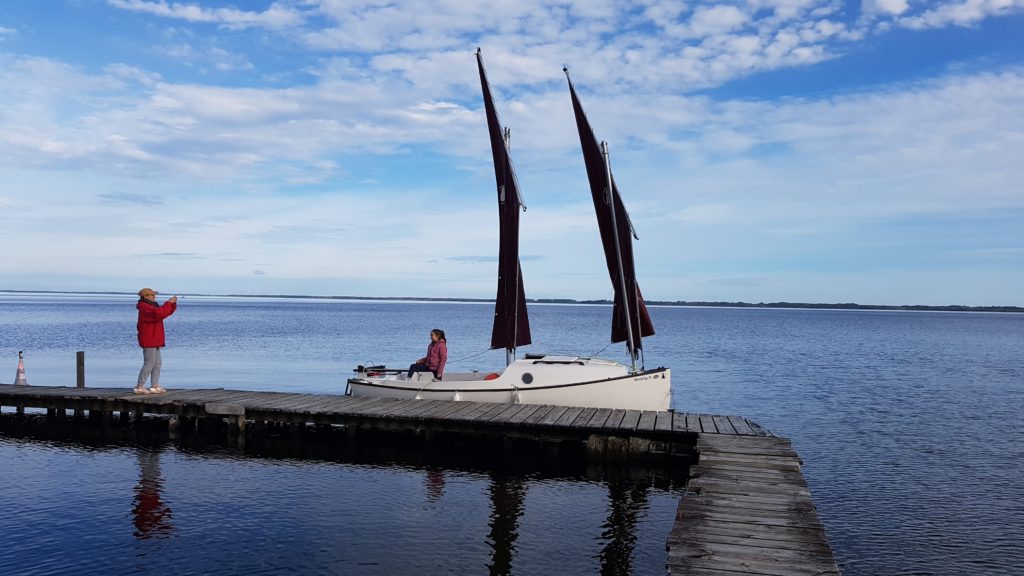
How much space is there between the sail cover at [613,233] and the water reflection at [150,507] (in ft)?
39.6

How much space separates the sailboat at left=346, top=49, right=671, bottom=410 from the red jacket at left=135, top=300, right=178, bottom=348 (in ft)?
18.6

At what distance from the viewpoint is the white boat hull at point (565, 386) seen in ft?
67.4

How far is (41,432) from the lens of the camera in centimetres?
2216

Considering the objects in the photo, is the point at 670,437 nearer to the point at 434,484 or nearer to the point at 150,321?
the point at 434,484

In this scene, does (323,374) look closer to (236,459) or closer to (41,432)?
(41,432)

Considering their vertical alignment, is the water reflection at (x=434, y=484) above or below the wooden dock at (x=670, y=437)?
below

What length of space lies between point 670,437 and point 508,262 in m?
7.75

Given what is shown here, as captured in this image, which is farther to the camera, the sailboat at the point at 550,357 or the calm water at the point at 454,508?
the sailboat at the point at 550,357

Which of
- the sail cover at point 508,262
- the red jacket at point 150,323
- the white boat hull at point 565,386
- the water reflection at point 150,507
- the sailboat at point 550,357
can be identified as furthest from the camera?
the sail cover at point 508,262

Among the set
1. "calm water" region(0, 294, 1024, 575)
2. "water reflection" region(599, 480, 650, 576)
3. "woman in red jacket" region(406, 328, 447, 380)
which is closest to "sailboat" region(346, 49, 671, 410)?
"woman in red jacket" region(406, 328, 447, 380)

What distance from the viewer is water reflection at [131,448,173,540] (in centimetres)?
1323

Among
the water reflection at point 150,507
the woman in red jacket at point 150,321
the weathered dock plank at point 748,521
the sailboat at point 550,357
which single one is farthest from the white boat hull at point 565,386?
the water reflection at point 150,507

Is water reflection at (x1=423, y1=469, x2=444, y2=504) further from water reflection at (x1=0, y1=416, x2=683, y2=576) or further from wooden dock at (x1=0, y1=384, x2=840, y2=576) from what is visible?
wooden dock at (x1=0, y1=384, x2=840, y2=576)

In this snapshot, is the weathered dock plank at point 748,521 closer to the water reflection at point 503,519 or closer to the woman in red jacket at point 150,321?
the water reflection at point 503,519
